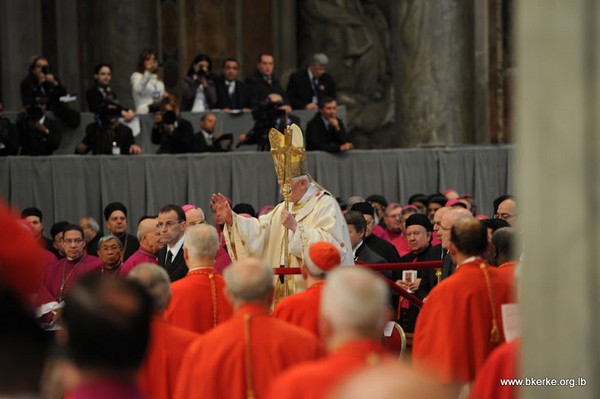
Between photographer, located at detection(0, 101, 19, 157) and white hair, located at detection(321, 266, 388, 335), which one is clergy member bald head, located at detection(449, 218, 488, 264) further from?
photographer, located at detection(0, 101, 19, 157)

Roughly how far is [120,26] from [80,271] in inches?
448

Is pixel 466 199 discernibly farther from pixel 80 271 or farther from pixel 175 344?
pixel 175 344

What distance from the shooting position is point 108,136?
1766cm

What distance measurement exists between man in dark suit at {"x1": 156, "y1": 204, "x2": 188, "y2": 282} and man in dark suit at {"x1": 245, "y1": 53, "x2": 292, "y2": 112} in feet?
25.8

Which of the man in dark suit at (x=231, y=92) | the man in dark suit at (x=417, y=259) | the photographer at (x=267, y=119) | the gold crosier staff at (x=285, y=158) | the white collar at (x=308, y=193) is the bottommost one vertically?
the man in dark suit at (x=417, y=259)

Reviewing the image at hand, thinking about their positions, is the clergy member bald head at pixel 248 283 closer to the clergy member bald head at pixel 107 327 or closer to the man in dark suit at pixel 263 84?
the clergy member bald head at pixel 107 327

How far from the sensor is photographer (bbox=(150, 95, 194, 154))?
1769 centimetres

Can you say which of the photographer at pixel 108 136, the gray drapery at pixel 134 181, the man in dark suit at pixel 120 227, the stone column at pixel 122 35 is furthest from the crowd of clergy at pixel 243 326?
the stone column at pixel 122 35

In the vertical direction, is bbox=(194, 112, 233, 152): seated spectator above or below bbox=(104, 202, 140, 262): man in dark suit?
above

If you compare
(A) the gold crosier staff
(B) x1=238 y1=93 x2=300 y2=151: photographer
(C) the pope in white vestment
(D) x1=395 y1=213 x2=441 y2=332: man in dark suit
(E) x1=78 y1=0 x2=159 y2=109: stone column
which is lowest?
(D) x1=395 y1=213 x2=441 y2=332: man in dark suit

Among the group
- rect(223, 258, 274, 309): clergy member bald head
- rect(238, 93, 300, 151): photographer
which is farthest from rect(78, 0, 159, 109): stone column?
rect(223, 258, 274, 309): clergy member bald head

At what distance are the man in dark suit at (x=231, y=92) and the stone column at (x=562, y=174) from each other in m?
14.2

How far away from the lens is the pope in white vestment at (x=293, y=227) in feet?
33.5

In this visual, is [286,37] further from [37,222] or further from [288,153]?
[288,153]
